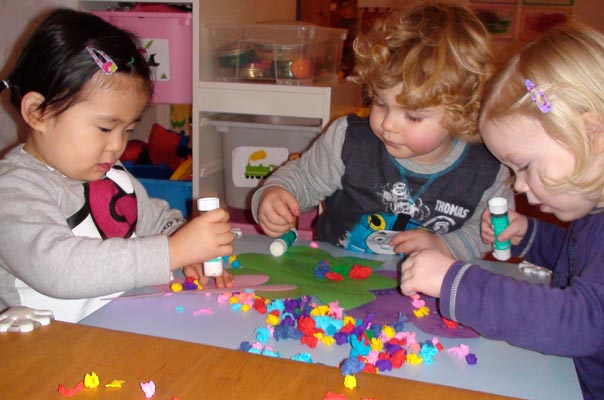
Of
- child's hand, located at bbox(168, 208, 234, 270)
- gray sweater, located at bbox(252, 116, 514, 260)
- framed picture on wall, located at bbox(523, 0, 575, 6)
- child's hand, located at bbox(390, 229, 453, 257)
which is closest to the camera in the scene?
child's hand, located at bbox(168, 208, 234, 270)

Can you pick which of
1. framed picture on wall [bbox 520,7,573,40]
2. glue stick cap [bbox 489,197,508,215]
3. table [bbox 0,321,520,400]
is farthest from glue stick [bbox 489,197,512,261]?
framed picture on wall [bbox 520,7,573,40]

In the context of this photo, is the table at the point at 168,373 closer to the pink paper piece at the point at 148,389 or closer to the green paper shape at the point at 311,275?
the pink paper piece at the point at 148,389

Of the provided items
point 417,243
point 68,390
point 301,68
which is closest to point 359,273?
point 417,243

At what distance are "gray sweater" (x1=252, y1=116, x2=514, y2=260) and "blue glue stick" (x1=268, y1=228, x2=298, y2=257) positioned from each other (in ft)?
0.49

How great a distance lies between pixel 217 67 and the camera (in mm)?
1951

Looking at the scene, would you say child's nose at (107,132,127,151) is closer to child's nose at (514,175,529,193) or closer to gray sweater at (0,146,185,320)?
gray sweater at (0,146,185,320)

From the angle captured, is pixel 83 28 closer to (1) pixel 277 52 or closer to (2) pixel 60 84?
(2) pixel 60 84

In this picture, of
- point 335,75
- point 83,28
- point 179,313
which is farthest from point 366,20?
point 179,313

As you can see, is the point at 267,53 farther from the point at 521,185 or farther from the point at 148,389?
the point at 148,389

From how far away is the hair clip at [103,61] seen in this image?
3.00 ft

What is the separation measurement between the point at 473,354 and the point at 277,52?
4.57ft

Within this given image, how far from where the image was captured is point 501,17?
3.65 m

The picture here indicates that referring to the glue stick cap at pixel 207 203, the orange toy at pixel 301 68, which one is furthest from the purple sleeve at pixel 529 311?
the orange toy at pixel 301 68

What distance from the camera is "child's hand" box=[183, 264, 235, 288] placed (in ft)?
3.06
